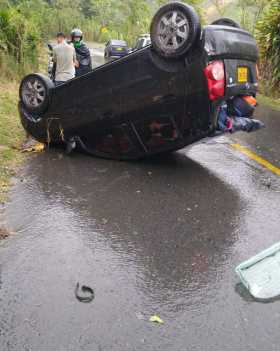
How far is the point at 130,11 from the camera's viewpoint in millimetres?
33562

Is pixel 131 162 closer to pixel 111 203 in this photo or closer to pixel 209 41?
pixel 111 203

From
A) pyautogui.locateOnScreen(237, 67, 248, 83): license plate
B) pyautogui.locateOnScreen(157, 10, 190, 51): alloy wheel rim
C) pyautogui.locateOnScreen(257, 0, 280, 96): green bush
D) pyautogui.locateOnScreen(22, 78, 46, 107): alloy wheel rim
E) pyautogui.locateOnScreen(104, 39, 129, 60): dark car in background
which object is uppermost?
pyautogui.locateOnScreen(157, 10, 190, 51): alloy wheel rim

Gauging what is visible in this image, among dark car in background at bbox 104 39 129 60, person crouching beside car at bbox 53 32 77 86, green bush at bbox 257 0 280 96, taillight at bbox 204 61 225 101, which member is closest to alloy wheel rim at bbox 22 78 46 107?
person crouching beside car at bbox 53 32 77 86

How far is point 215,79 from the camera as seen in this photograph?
573 centimetres

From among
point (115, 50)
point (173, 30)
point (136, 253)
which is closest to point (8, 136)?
point (173, 30)

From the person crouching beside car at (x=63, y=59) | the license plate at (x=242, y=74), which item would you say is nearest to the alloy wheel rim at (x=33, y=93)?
the person crouching beside car at (x=63, y=59)

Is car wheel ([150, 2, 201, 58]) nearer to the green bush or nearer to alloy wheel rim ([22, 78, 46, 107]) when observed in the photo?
alloy wheel rim ([22, 78, 46, 107])

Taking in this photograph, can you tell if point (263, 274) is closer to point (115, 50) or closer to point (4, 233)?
point (4, 233)

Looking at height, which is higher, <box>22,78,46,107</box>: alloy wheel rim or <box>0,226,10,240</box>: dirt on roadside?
<box>22,78,46,107</box>: alloy wheel rim

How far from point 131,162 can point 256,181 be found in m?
1.78

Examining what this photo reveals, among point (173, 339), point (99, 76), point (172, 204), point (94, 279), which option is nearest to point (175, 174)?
point (172, 204)

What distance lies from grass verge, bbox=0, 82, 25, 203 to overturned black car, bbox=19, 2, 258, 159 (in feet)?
2.41

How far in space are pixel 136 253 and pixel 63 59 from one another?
528cm

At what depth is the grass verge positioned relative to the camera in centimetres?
638
